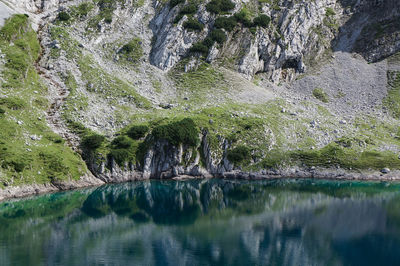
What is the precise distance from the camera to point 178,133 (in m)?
76.6

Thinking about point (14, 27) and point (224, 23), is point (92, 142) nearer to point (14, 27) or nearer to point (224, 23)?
point (14, 27)

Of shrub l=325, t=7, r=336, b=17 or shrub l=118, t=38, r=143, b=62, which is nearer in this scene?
shrub l=118, t=38, r=143, b=62

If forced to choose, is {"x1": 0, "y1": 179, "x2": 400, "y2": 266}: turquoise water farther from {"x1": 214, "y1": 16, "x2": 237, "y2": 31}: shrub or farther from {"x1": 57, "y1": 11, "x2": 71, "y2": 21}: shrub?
{"x1": 57, "y1": 11, "x2": 71, "y2": 21}: shrub

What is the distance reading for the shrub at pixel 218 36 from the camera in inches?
→ 4252

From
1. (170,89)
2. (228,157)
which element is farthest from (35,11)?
(228,157)

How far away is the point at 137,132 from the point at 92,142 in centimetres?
1035

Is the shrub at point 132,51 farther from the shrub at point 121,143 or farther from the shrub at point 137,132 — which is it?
the shrub at point 121,143

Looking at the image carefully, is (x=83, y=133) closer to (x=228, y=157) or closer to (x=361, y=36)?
(x=228, y=157)

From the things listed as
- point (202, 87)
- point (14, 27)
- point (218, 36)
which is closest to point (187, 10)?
point (218, 36)

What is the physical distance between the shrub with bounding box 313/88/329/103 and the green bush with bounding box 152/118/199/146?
1907 inches

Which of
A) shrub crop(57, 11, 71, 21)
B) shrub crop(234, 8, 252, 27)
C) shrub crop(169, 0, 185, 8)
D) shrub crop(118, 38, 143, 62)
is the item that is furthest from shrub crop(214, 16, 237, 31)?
shrub crop(57, 11, 71, 21)

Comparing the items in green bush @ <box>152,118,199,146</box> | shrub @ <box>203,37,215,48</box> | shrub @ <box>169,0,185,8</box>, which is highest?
shrub @ <box>169,0,185,8</box>

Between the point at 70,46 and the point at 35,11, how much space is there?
85.3 feet

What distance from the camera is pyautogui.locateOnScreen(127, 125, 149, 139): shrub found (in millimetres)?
78438
